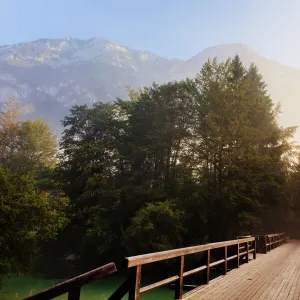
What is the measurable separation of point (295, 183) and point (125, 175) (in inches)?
972

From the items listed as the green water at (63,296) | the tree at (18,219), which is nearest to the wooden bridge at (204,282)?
the green water at (63,296)

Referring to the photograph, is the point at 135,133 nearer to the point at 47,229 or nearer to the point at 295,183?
the point at 47,229

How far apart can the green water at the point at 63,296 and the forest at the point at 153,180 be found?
1.85 m

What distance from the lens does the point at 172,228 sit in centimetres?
2447

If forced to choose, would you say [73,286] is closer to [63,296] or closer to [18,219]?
[63,296]

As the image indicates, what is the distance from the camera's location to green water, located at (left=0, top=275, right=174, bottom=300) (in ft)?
64.3

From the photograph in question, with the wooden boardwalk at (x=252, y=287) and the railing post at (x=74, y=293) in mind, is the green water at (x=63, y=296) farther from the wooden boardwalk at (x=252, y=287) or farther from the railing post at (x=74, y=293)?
the railing post at (x=74, y=293)

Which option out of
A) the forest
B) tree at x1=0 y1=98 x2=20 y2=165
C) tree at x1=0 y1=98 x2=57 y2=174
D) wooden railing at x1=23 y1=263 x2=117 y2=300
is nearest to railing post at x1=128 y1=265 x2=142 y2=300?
wooden railing at x1=23 y1=263 x2=117 y2=300

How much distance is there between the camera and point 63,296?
746 inches

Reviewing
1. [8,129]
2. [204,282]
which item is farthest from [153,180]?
[8,129]

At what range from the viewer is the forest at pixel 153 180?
76.0ft

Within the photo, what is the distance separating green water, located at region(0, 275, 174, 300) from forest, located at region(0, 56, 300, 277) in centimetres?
185

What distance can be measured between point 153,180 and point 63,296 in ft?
47.5

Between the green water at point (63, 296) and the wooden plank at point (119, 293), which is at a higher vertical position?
the wooden plank at point (119, 293)
